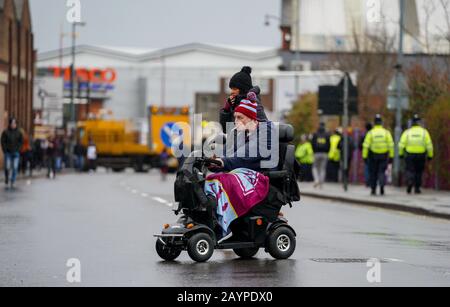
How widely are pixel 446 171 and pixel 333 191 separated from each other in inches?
116

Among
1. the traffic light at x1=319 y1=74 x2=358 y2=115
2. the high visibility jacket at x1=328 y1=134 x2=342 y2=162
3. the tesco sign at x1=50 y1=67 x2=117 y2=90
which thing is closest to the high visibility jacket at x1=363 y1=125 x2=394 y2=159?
the traffic light at x1=319 y1=74 x2=358 y2=115

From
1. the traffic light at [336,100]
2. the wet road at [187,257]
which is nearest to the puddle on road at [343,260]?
the wet road at [187,257]

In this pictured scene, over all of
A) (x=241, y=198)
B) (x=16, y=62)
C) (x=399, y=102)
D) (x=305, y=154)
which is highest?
(x=16, y=62)

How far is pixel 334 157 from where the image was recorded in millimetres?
42125

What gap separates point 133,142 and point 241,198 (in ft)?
192

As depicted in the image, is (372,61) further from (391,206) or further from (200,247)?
(200,247)

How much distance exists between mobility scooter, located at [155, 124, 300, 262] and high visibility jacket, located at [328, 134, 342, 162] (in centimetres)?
2700

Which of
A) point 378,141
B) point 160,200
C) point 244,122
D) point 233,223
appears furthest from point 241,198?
point 378,141

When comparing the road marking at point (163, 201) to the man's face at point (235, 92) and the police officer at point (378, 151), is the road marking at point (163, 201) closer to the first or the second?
the police officer at point (378, 151)

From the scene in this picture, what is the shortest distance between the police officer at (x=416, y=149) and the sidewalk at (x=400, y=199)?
0.54 meters

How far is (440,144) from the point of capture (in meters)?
33.3

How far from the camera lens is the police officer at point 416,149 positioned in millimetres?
30766

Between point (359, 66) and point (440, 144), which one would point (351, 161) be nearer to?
point (440, 144)
